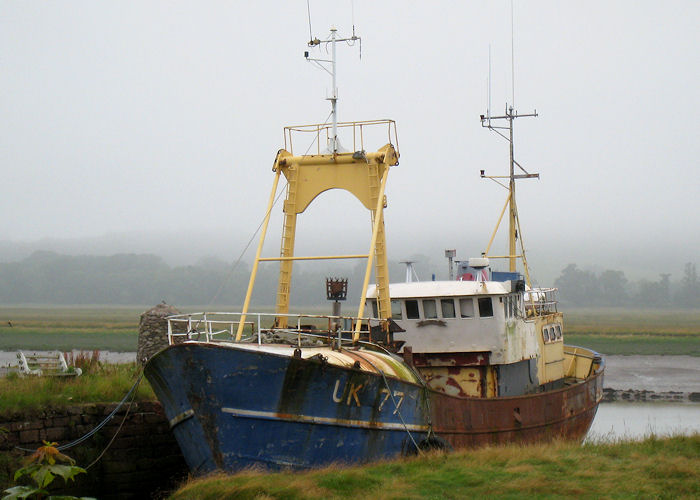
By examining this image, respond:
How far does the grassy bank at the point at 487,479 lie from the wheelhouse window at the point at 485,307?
4.92 m

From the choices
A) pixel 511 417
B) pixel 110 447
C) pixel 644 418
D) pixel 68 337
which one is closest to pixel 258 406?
pixel 110 447

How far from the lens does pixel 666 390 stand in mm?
41594

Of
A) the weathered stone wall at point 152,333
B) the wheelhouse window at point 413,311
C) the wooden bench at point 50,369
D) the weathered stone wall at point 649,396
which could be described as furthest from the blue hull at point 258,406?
the weathered stone wall at point 649,396

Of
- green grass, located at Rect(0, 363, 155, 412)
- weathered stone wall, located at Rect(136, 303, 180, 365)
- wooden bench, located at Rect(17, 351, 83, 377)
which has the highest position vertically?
weathered stone wall, located at Rect(136, 303, 180, 365)

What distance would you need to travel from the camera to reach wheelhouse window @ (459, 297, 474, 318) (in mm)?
20755

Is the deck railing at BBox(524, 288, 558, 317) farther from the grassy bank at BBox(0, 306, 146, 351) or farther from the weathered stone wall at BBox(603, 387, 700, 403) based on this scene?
the grassy bank at BBox(0, 306, 146, 351)

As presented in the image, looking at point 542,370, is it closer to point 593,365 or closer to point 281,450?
point 593,365

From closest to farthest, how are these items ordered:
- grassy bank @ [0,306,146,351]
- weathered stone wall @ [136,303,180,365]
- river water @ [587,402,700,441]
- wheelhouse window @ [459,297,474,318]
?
wheelhouse window @ [459,297,474,318]
weathered stone wall @ [136,303,180,365]
river water @ [587,402,700,441]
grassy bank @ [0,306,146,351]

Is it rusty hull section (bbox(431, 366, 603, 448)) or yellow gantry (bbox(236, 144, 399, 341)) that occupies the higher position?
yellow gantry (bbox(236, 144, 399, 341))

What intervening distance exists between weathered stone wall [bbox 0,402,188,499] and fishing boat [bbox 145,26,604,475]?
87.9 inches

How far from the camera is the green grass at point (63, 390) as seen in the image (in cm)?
1672

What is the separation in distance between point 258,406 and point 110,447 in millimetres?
4949

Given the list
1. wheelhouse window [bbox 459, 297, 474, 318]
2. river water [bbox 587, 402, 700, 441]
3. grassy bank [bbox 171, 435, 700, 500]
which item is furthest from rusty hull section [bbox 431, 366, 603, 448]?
river water [bbox 587, 402, 700, 441]

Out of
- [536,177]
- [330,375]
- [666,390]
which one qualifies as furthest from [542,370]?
[666,390]
